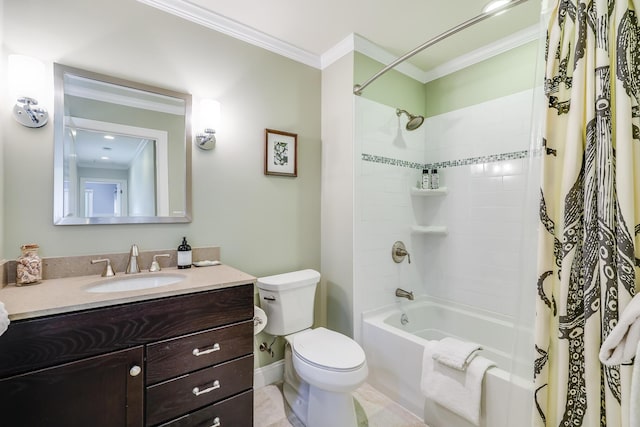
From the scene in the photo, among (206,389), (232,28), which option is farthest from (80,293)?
(232,28)

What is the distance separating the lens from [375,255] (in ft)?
7.27

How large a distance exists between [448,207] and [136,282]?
2299mm

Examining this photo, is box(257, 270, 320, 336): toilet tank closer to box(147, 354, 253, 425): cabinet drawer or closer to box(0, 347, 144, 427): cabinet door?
box(147, 354, 253, 425): cabinet drawer

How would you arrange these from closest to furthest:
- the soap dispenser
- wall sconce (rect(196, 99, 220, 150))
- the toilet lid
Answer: the toilet lid → the soap dispenser → wall sconce (rect(196, 99, 220, 150))

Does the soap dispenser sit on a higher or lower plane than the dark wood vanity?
higher

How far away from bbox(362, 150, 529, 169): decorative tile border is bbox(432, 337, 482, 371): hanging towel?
132 cm

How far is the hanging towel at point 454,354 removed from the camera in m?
1.46

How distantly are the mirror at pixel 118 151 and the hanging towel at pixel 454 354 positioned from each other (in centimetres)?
163

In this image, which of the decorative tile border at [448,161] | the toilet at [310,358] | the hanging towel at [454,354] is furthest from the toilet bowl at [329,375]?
the decorative tile border at [448,161]

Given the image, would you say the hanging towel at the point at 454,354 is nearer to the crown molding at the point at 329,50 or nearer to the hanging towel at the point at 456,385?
the hanging towel at the point at 456,385

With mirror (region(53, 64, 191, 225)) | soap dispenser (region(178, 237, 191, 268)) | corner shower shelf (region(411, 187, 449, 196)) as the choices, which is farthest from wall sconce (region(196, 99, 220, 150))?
corner shower shelf (region(411, 187, 449, 196))

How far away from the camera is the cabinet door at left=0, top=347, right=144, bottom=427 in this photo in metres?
0.94

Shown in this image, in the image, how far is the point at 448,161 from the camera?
2.45 m

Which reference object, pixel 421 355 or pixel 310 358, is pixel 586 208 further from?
pixel 310 358
